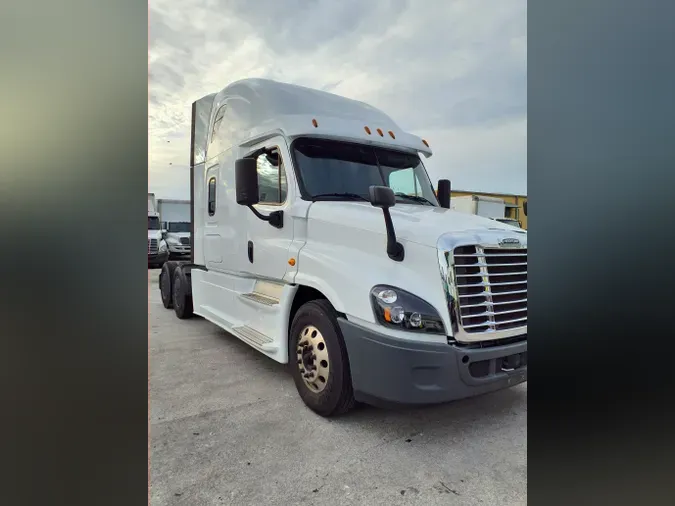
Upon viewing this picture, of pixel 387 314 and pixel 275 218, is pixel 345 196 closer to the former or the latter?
pixel 275 218

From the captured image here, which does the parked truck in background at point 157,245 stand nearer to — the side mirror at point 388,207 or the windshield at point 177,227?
the windshield at point 177,227

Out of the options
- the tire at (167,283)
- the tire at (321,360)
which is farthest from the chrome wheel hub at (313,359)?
the tire at (167,283)

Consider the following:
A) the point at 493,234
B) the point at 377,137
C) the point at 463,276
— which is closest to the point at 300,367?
the point at 463,276

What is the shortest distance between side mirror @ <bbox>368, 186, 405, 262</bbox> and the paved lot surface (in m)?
1.42

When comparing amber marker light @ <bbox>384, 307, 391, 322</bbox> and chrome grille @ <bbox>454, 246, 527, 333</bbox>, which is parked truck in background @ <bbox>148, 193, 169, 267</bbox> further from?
chrome grille @ <bbox>454, 246, 527, 333</bbox>

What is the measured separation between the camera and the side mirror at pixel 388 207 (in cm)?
283

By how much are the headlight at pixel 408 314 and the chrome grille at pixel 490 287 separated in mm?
213

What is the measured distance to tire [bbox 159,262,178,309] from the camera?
26.8 ft
